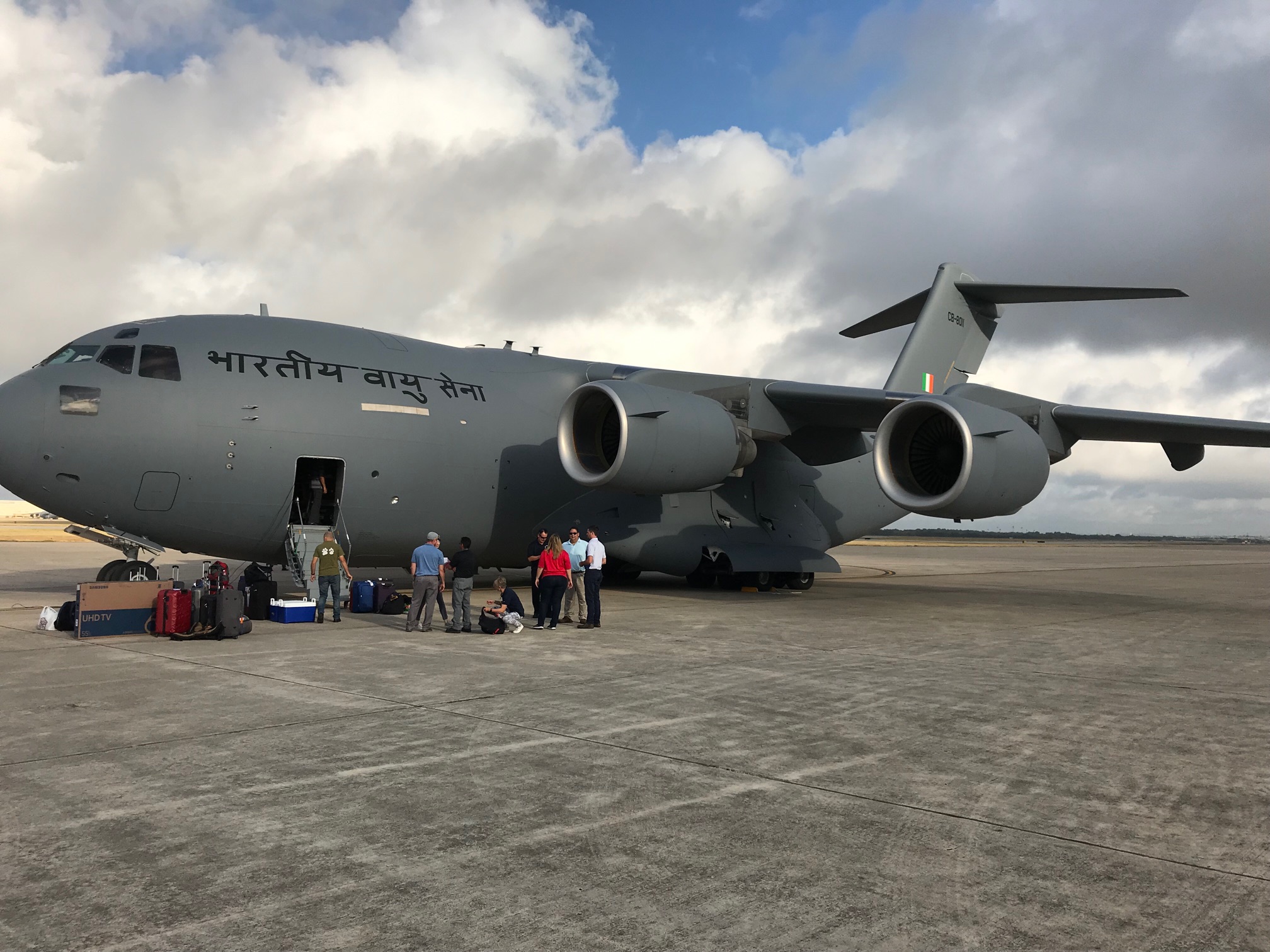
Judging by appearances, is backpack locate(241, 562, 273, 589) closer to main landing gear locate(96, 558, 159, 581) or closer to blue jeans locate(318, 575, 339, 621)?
main landing gear locate(96, 558, 159, 581)

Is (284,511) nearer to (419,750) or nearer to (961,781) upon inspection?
(419,750)

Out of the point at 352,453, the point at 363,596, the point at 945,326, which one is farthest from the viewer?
the point at 945,326

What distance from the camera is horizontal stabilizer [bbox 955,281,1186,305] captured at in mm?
14277

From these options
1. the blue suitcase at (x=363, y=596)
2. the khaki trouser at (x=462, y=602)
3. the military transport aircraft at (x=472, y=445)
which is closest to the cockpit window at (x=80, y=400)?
the military transport aircraft at (x=472, y=445)

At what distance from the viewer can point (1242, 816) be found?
4.00m

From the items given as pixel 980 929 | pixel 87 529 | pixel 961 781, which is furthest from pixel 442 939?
pixel 87 529

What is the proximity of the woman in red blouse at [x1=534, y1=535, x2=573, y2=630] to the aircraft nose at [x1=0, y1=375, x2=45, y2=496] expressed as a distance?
18.1ft

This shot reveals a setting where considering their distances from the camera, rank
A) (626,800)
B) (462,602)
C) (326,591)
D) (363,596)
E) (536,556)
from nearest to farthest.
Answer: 1. (626,800)
2. (462,602)
3. (326,591)
4. (536,556)
5. (363,596)

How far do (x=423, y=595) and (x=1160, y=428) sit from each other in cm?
1061

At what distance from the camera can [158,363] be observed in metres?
11.1

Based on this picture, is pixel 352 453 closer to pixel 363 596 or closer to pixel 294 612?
pixel 363 596

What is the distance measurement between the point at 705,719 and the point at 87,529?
9019mm

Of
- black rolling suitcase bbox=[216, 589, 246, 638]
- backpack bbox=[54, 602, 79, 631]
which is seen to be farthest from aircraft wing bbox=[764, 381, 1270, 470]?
backpack bbox=[54, 602, 79, 631]

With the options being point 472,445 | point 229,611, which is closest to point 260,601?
point 229,611
